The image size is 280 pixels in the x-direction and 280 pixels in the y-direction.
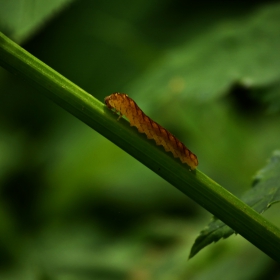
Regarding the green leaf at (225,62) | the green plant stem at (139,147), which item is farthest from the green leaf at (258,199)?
the green leaf at (225,62)

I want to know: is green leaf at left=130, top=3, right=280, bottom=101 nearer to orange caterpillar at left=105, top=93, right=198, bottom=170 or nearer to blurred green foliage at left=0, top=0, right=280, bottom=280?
blurred green foliage at left=0, top=0, right=280, bottom=280

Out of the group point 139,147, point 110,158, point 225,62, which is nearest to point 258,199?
point 139,147

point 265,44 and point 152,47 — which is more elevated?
point 152,47

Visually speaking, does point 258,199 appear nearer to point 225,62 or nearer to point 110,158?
point 225,62

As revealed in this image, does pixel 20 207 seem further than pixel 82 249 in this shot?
Yes

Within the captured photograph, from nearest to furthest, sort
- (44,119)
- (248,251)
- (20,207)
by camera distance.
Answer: (248,251) → (20,207) → (44,119)

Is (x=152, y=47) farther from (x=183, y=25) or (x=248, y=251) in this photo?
(x=248, y=251)

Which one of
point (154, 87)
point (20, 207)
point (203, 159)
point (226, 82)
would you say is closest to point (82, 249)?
point (20, 207)

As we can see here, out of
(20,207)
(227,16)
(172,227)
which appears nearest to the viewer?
(227,16)
